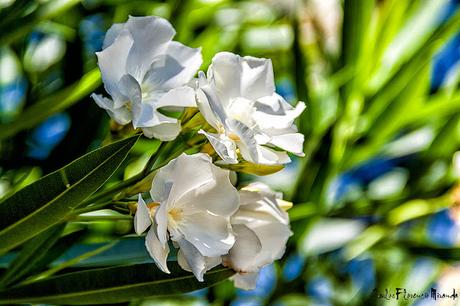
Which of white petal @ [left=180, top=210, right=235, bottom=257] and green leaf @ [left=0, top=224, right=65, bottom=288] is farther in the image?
green leaf @ [left=0, top=224, right=65, bottom=288]

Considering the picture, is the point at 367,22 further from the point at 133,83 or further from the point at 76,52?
the point at 133,83

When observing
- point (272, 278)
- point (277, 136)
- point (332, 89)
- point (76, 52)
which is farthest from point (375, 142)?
point (277, 136)

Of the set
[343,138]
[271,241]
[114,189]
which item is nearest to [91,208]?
[114,189]

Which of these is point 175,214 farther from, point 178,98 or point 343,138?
point 343,138

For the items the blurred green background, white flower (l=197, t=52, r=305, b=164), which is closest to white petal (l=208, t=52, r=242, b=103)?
white flower (l=197, t=52, r=305, b=164)

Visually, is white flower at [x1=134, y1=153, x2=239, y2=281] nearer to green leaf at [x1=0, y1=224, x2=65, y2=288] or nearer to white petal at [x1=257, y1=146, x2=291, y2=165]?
white petal at [x1=257, y1=146, x2=291, y2=165]

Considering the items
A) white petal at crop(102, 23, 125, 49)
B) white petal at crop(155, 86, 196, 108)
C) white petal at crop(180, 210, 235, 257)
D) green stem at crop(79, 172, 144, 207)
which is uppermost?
white petal at crop(102, 23, 125, 49)
